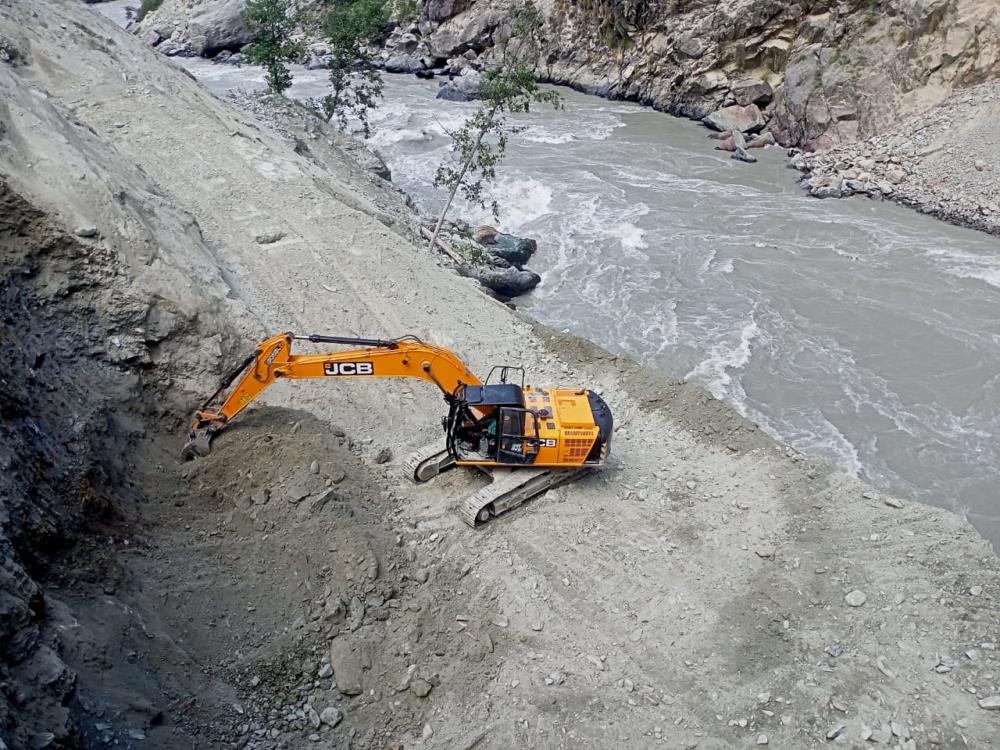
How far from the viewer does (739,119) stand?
3425cm

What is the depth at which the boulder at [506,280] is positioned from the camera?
63.1 feet

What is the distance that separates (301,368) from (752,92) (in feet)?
104

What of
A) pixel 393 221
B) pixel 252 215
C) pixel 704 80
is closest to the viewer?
pixel 252 215

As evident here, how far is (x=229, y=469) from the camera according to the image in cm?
933

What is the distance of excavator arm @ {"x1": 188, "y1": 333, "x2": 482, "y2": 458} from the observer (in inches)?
368

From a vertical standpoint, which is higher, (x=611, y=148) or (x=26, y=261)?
(x=26, y=261)

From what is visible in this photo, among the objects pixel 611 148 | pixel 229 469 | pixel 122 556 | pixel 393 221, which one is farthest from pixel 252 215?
pixel 611 148

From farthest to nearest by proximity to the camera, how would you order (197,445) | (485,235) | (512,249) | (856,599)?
(485,235) → (512,249) → (197,445) → (856,599)

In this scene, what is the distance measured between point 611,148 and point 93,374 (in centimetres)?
2695

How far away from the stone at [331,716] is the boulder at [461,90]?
3616 centimetres

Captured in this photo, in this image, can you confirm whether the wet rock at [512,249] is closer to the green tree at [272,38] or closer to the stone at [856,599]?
the green tree at [272,38]

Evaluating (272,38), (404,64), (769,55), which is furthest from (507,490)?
(404,64)

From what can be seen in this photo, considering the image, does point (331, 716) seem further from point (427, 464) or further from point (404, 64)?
point (404, 64)

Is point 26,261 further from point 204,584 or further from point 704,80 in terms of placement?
point 704,80
